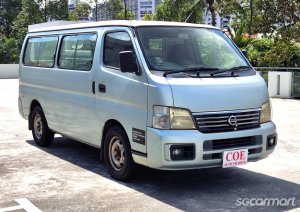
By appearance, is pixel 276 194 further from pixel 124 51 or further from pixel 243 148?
pixel 124 51

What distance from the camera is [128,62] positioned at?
555cm

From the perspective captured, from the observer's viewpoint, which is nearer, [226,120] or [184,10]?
[226,120]

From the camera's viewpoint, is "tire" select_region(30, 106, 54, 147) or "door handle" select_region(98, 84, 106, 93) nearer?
"door handle" select_region(98, 84, 106, 93)

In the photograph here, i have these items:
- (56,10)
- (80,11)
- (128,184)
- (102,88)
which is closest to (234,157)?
(128,184)

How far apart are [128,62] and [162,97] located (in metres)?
0.68

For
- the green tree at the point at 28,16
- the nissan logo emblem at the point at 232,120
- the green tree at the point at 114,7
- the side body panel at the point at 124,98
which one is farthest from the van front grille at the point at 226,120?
the green tree at the point at 114,7

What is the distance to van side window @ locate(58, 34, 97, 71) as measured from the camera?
6.58m

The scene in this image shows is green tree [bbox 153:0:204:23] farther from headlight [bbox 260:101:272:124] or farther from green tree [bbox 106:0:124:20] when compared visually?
headlight [bbox 260:101:272:124]

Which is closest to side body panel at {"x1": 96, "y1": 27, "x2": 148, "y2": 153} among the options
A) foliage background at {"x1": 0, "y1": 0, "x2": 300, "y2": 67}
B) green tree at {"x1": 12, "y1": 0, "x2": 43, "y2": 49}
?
foliage background at {"x1": 0, "y1": 0, "x2": 300, "y2": 67}

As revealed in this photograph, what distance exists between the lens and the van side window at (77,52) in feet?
21.6

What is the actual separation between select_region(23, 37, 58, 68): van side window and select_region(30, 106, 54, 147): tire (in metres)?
0.84

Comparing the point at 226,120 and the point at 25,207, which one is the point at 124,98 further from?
the point at 25,207

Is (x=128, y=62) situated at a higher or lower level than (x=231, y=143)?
higher

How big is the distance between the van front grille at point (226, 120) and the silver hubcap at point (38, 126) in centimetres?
386
